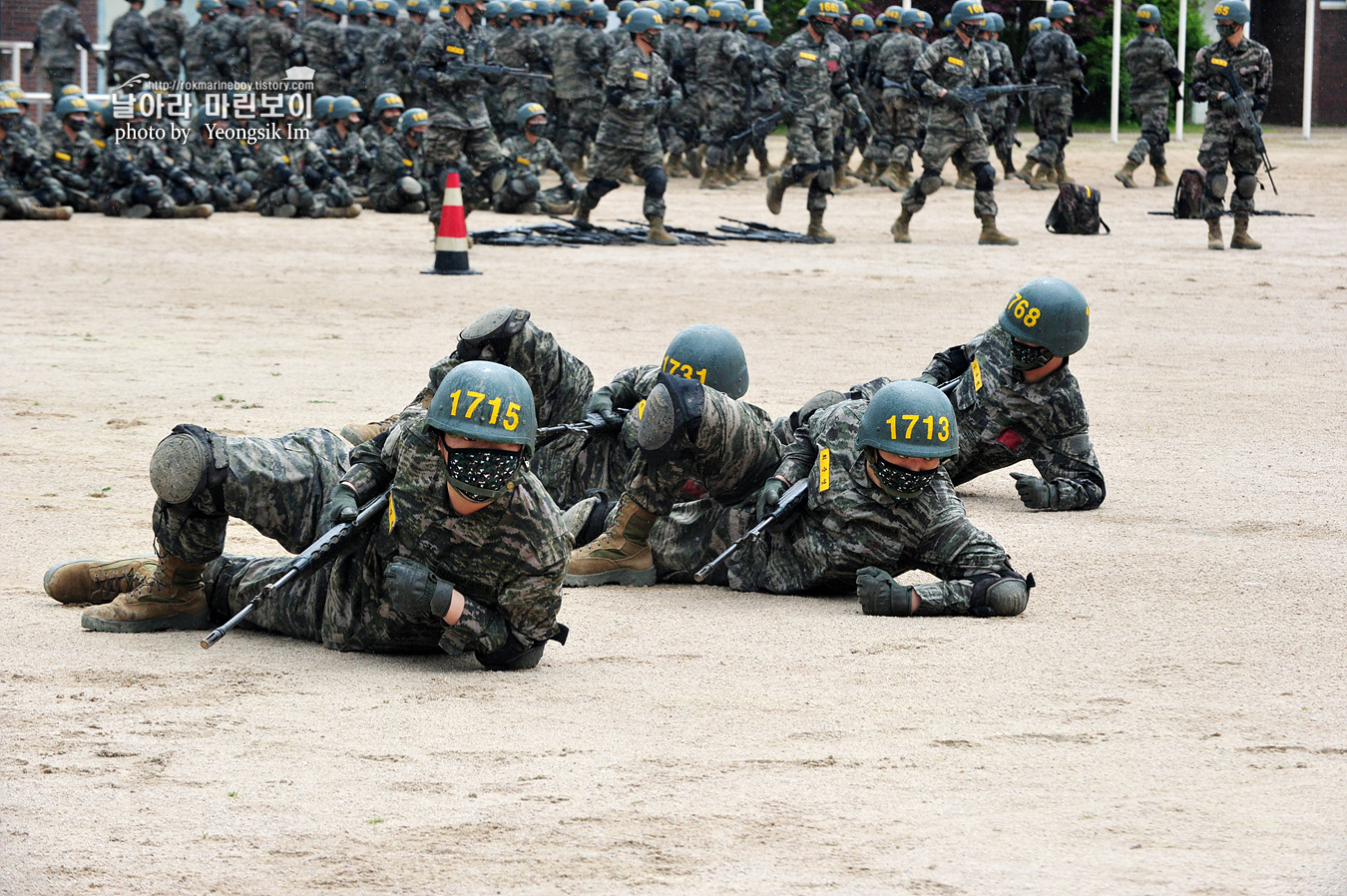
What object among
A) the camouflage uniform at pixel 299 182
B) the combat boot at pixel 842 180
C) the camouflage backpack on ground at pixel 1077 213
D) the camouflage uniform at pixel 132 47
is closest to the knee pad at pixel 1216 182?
the camouflage backpack on ground at pixel 1077 213

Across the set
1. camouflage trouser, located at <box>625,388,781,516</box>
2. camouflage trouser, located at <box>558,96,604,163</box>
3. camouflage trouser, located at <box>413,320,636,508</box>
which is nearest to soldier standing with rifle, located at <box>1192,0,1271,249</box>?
camouflage trouser, located at <box>558,96,604,163</box>

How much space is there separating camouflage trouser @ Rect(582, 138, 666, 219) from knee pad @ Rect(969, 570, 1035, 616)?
11770 mm

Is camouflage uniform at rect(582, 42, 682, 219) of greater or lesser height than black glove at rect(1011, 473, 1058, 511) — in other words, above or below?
above

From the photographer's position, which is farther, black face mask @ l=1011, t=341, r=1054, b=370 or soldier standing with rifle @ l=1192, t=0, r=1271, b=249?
soldier standing with rifle @ l=1192, t=0, r=1271, b=249

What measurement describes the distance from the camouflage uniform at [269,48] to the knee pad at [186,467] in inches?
828

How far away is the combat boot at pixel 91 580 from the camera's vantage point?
598cm

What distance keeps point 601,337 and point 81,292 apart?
509 cm

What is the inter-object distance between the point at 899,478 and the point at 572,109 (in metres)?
20.2

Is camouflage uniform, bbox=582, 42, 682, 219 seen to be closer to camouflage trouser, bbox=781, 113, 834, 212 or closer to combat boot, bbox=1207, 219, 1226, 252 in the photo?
camouflage trouser, bbox=781, 113, 834, 212

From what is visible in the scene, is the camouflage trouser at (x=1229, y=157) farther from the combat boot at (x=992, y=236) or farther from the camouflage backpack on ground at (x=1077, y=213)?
the camouflage backpack on ground at (x=1077, y=213)

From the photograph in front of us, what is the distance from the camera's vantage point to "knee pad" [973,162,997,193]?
690 inches

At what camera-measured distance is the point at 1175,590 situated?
6477 millimetres

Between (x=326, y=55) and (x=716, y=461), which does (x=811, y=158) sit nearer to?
(x=326, y=55)

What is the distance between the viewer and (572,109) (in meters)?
25.4
